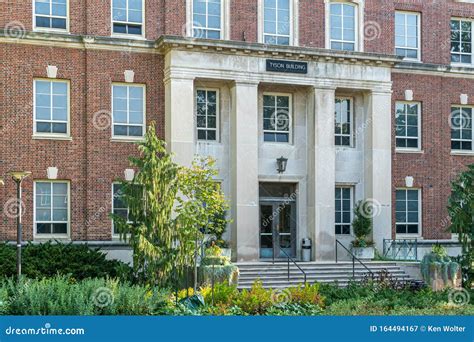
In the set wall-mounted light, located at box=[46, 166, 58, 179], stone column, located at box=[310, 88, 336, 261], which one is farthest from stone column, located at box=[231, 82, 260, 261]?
wall-mounted light, located at box=[46, 166, 58, 179]

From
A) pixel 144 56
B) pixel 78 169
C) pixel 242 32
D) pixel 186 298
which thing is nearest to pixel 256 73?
pixel 242 32

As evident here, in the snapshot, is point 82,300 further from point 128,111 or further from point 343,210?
point 343,210

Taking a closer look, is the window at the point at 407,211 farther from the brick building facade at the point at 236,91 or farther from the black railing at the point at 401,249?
the black railing at the point at 401,249

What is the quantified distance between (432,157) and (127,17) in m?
13.7

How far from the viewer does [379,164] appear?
1232 inches

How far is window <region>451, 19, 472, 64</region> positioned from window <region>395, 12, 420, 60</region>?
1.85m

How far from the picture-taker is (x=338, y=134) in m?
31.6

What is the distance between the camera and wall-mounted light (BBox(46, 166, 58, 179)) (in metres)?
27.4

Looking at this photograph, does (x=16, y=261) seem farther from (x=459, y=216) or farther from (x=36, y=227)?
(x=459, y=216)

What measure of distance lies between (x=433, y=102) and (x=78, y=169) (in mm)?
14958

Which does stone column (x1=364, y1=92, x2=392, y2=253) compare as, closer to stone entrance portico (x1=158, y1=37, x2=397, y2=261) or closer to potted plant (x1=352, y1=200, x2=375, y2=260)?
stone entrance portico (x1=158, y1=37, x2=397, y2=261)

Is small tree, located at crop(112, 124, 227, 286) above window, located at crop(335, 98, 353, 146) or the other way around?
the other way around

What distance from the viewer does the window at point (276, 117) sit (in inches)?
1201

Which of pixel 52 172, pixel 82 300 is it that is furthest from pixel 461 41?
pixel 82 300
